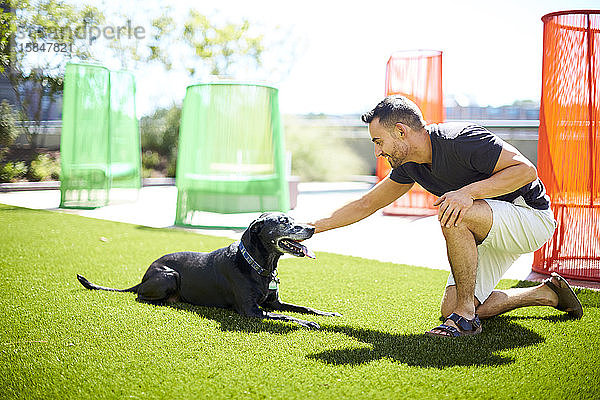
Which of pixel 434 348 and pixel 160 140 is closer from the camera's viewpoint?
pixel 434 348

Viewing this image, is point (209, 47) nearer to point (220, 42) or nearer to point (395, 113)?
point (220, 42)

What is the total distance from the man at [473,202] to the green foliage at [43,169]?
11076 millimetres

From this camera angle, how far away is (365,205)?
128 inches

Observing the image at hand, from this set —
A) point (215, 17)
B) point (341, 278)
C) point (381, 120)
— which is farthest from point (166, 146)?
point (381, 120)

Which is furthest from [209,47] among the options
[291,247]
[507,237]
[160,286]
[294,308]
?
[507,237]

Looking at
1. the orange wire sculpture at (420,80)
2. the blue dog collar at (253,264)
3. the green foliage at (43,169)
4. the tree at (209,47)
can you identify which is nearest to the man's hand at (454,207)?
the blue dog collar at (253,264)

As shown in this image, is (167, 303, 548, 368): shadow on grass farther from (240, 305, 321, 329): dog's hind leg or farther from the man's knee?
the man's knee

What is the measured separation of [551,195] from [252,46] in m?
17.3

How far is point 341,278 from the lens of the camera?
13.8 ft

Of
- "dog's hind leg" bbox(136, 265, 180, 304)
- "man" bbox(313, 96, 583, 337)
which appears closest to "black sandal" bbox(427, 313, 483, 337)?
"man" bbox(313, 96, 583, 337)

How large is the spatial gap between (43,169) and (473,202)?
462 inches

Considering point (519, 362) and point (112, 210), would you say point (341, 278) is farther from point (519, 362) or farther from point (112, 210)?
point (112, 210)

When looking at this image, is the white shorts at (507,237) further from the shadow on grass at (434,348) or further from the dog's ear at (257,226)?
the dog's ear at (257,226)

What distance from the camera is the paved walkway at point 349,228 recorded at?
522 centimetres
